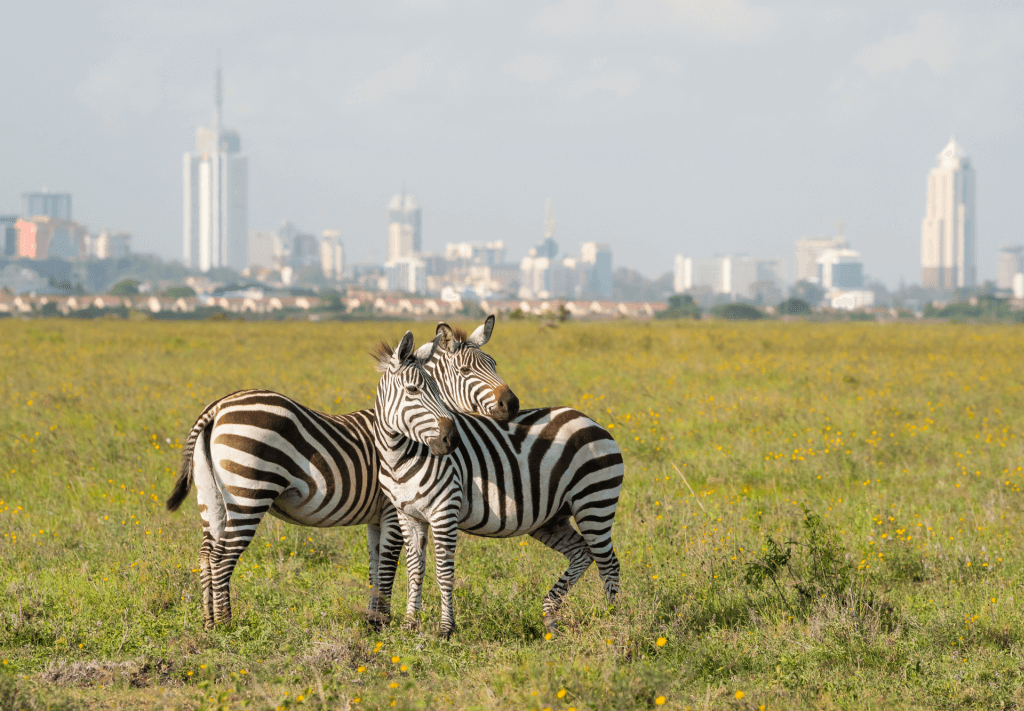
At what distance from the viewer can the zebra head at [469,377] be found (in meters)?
5.30

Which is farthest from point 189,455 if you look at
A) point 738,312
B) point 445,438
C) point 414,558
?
point 738,312

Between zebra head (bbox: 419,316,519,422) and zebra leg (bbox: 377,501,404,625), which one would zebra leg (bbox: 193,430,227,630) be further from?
zebra head (bbox: 419,316,519,422)

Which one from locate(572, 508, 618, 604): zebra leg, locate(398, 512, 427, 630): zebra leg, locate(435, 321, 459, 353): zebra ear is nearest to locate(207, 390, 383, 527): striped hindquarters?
locate(398, 512, 427, 630): zebra leg

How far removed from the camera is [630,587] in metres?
6.34

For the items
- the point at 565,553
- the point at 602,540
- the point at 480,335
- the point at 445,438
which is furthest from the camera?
the point at 565,553

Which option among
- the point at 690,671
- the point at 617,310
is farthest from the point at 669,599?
the point at 617,310

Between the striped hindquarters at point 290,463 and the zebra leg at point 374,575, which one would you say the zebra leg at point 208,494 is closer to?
the striped hindquarters at point 290,463

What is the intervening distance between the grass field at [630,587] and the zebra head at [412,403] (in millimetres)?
1322

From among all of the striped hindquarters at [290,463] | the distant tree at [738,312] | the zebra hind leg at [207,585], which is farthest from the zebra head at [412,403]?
the distant tree at [738,312]

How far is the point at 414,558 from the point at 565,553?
1229mm

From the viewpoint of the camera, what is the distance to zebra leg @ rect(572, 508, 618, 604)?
5930 millimetres

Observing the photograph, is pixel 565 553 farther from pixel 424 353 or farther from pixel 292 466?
pixel 292 466

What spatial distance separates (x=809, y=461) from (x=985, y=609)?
16.2 feet

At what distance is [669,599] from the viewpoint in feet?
21.1
